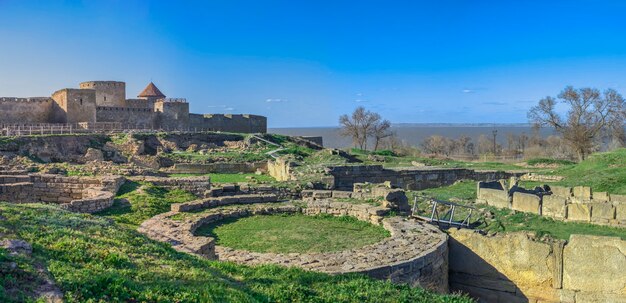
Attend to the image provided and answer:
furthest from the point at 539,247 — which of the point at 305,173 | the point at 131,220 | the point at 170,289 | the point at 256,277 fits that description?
the point at 305,173

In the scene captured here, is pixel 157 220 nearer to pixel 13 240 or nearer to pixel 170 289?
pixel 13 240

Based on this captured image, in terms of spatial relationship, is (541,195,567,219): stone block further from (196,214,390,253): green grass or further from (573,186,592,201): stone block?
(196,214,390,253): green grass

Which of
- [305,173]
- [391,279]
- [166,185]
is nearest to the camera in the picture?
[391,279]

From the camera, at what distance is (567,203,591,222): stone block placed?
45.3 feet

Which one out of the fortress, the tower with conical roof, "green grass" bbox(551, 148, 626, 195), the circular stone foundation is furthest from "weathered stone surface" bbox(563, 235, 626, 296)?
the tower with conical roof

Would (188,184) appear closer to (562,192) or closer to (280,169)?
(280,169)

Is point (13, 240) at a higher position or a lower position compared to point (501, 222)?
higher

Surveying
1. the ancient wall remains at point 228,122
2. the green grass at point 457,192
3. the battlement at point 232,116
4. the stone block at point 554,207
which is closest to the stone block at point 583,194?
the stone block at point 554,207

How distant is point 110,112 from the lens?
143 ft

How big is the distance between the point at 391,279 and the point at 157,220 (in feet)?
21.2

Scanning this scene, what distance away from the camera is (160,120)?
47.0 m

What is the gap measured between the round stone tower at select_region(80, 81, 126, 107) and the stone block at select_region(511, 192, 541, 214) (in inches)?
1616

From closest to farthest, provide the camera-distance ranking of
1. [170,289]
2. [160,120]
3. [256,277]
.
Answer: [170,289], [256,277], [160,120]

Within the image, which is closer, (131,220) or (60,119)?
(131,220)
